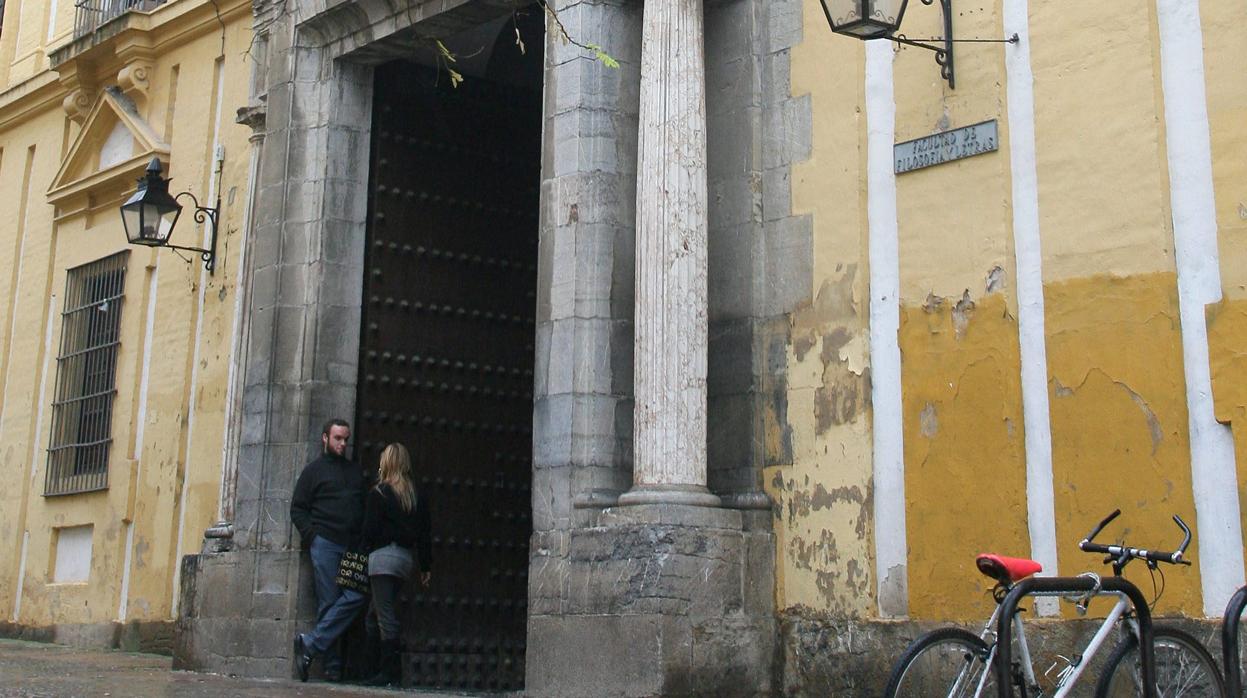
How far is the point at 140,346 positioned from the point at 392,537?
5.10 metres

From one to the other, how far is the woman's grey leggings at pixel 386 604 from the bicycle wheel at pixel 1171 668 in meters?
5.11

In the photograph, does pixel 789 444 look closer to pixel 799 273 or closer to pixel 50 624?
pixel 799 273

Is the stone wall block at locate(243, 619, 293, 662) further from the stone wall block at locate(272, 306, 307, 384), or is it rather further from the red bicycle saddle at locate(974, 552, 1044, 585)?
the red bicycle saddle at locate(974, 552, 1044, 585)

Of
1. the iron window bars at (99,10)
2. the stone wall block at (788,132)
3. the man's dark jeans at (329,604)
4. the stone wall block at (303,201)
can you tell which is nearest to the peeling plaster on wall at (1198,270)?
the stone wall block at (788,132)

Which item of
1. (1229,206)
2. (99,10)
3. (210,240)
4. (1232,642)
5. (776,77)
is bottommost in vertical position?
(1232,642)

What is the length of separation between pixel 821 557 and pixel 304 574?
12.4ft

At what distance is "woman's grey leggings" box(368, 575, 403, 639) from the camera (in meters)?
9.88

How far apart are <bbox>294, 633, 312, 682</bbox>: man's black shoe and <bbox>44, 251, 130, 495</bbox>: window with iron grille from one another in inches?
184

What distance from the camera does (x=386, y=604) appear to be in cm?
991

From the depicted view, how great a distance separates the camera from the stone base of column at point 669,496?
27.2 feet

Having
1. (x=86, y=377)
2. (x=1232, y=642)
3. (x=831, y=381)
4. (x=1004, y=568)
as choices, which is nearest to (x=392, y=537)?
(x=831, y=381)

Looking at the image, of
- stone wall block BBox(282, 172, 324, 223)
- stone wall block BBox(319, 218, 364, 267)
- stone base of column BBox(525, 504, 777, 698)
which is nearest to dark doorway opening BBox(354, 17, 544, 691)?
stone wall block BBox(319, 218, 364, 267)

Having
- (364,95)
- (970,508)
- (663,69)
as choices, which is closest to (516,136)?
(364,95)

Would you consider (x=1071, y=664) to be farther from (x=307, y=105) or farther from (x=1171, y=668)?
(x=307, y=105)
